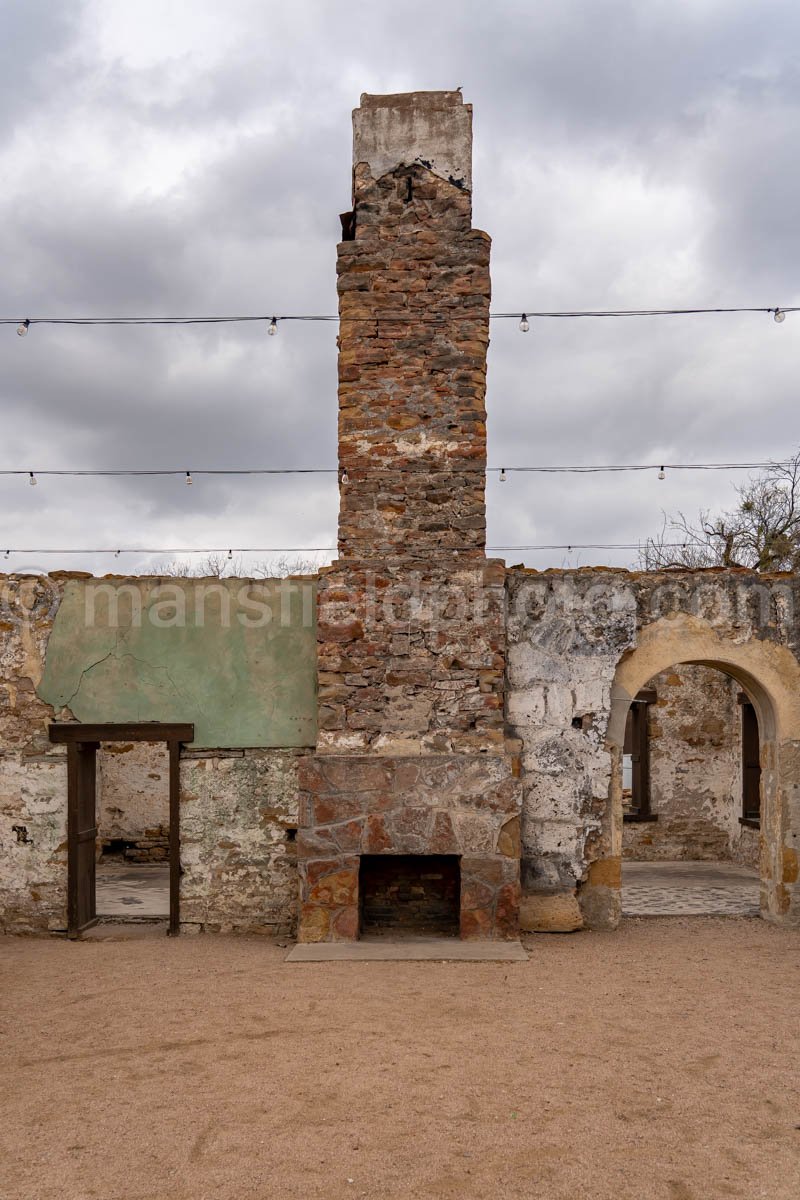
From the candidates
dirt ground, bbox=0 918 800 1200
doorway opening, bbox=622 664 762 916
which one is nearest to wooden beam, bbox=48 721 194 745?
dirt ground, bbox=0 918 800 1200

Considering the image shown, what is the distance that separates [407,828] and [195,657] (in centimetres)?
238

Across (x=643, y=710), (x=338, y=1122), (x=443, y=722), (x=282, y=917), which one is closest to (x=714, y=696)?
(x=643, y=710)

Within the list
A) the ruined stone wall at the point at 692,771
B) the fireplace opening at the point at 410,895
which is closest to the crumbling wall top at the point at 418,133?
the fireplace opening at the point at 410,895

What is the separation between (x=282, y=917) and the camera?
7922 millimetres

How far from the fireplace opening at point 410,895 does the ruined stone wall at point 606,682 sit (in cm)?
68

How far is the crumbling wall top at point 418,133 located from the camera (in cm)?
795

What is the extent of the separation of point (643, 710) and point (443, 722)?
596 cm

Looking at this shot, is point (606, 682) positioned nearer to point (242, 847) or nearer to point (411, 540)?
point (411, 540)

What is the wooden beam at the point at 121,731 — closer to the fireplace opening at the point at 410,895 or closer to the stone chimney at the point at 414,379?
the fireplace opening at the point at 410,895

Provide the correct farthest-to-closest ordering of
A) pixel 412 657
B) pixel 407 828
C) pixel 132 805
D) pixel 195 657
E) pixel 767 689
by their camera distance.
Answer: pixel 132 805
pixel 767 689
pixel 195 657
pixel 412 657
pixel 407 828

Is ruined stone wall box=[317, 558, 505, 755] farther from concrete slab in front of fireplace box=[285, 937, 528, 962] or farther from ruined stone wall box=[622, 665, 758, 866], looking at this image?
ruined stone wall box=[622, 665, 758, 866]

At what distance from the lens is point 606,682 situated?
812 cm

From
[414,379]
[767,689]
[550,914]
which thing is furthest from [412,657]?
[767,689]

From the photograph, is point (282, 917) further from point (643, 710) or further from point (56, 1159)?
point (643, 710)
